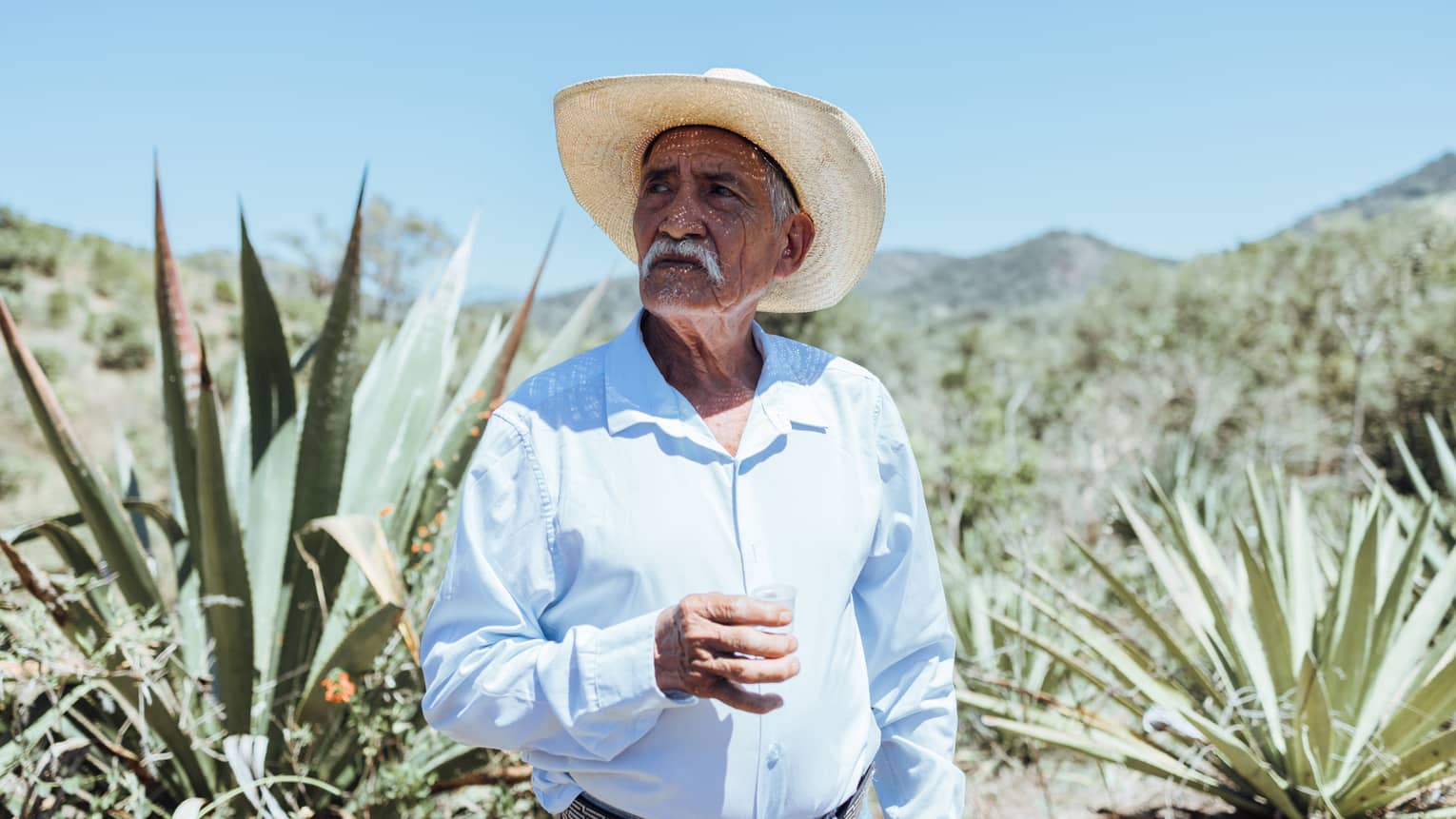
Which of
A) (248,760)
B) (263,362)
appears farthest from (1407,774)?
(263,362)

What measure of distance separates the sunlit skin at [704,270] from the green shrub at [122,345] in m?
21.3

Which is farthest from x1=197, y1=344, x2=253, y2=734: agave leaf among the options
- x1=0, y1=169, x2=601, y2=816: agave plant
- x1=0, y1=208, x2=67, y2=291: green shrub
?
x1=0, y1=208, x2=67, y2=291: green shrub

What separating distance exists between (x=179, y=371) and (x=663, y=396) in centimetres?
166

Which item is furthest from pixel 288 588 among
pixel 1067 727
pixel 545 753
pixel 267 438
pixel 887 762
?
pixel 1067 727

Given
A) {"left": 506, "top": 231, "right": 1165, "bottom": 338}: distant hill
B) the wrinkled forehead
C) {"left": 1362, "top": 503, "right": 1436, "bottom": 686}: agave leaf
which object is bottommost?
{"left": 1362, "top": 503, "right": 1436, "bottom": 686}: agave leaf

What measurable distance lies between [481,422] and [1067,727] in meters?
2.06

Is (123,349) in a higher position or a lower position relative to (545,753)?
higher

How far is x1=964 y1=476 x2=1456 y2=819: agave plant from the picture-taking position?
261 centimetres

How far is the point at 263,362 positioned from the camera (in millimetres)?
2705

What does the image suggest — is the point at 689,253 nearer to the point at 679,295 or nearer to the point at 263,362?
the point at 679,295

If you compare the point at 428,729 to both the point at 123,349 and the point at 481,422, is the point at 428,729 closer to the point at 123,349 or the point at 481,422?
the point at 481,422

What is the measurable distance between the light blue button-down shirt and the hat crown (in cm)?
44

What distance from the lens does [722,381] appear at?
1732mm

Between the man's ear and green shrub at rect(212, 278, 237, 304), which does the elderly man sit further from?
green shrub at rect(212, 278, 237, 304)
